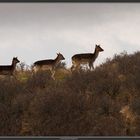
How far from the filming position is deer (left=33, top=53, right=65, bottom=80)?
23.1 m

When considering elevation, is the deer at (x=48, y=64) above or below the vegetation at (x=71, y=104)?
above

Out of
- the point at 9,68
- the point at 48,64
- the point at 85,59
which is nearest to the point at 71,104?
the point at 85,59

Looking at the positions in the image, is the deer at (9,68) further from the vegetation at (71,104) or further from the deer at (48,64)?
the deer at (48,64)

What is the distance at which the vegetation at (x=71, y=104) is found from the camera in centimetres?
1822

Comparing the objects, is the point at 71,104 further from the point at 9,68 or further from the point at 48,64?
the point at 48,64

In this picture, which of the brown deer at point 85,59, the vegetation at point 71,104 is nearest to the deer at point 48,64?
the vegetation at point 71,104

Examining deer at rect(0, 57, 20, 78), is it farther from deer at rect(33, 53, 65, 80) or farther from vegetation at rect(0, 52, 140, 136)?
deer at rect(33, 53, 65, 80)

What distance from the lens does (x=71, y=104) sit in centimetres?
1930

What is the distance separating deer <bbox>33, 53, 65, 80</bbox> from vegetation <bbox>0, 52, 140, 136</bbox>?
29 cm

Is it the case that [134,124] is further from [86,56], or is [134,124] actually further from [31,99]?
[86,56]

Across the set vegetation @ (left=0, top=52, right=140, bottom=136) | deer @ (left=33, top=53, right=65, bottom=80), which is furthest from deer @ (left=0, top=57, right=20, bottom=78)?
deer @ (left=33, top=53, right=65, bottom=80)

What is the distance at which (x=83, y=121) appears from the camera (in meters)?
18.5

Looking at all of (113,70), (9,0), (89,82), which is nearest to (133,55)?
(113,70)

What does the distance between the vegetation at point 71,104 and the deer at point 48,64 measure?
29 cm
